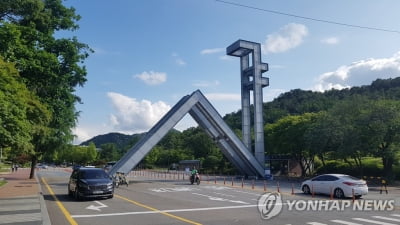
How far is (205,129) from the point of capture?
43.5m

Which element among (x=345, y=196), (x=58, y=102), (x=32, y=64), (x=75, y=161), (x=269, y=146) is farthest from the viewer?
(x=75, y=161)

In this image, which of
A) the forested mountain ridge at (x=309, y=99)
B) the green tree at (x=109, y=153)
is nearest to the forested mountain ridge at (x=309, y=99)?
the forested mountain ridge at (x=309, y=99)

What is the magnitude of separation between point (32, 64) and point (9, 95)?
7.10 m

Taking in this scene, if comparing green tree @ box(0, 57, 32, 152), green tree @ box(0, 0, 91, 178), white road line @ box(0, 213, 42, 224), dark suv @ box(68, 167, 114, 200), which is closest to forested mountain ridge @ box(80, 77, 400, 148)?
green tree @ box(0, 0, 91, 178)

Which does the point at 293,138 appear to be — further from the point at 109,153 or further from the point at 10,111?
the point at 109,153

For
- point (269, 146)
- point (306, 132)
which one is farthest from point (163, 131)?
point (269, 146)

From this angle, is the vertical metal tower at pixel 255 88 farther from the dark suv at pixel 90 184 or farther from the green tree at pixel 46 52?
the dark suv at pixel 90 184

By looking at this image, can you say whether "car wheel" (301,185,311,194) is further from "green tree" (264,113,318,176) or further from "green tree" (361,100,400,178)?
"green tree" (264,113,318,176)

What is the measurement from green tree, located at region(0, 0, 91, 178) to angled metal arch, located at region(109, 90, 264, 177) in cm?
769

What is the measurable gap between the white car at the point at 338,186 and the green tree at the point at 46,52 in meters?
17.5

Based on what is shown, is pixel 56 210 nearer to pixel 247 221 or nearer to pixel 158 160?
pixel 247 221

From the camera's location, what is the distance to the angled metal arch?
1496 inches

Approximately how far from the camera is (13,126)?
17.2 metres

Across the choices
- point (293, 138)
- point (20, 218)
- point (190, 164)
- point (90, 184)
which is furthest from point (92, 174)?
point (190, 164)
